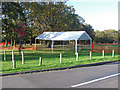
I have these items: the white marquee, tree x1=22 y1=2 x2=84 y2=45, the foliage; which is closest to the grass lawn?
the white marquee

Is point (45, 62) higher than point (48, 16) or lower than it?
lower

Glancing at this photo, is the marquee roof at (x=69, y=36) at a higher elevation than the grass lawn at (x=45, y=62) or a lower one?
higher

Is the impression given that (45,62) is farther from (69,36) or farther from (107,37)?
(107,37)

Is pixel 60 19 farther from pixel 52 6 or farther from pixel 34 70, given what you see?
pixel 34 70

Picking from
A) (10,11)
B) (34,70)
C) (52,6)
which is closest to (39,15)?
(52,6)

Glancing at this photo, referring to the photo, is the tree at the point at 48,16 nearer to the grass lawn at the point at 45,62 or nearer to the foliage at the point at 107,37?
the grass lawn at the point at 45,62

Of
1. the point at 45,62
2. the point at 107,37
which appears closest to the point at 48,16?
the point at 45,62

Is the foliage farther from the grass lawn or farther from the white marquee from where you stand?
the grass lawn

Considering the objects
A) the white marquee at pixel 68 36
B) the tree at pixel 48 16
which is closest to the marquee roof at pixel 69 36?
the white marquee at pixel 68 36

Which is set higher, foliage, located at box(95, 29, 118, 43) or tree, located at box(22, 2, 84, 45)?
tree, located at box(22, 2, 84, 45)

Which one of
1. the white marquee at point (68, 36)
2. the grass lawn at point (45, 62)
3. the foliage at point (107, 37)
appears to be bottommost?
the grass lawn at point (45, 62)

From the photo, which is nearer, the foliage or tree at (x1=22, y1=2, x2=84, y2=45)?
tree at (x1=22, y1=2, x2=84, y2=45)

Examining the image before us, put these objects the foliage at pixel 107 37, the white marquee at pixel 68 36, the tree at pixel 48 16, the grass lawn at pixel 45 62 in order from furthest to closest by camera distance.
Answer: the foliage at pixel 107 37, the tree at pixel 48 16, the white marquee at pixel 68 36, the grass lawn at pixel 45 62

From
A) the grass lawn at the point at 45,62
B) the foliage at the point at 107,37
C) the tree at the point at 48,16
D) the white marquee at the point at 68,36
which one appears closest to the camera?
the grass lawn at the point at 45,62
